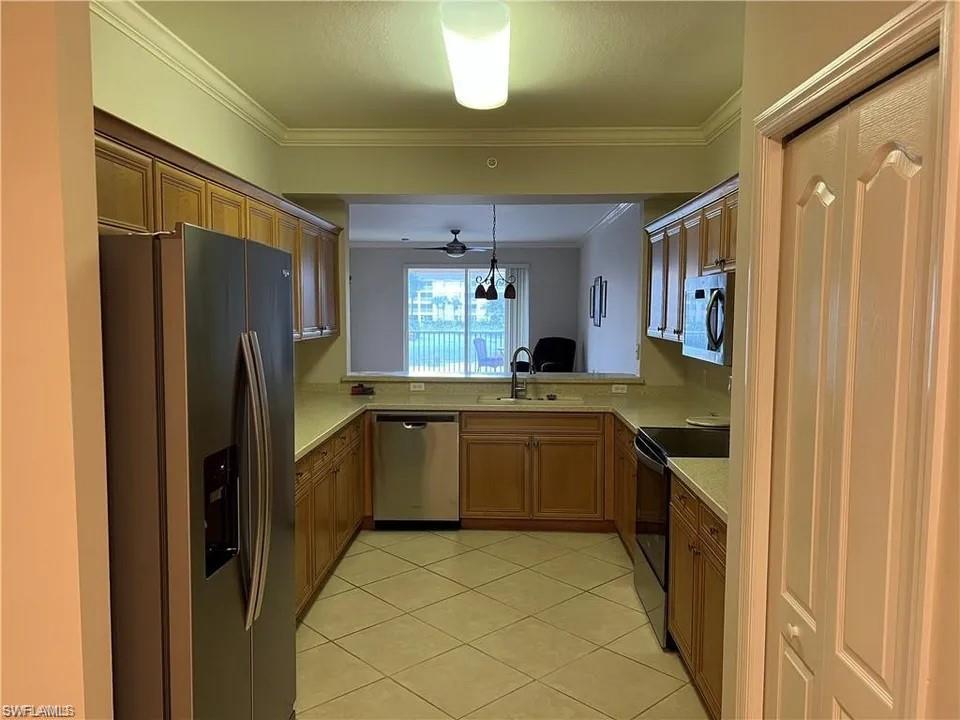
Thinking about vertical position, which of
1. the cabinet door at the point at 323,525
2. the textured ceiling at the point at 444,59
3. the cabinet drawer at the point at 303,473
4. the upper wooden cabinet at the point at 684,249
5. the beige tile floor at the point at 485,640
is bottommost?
the beige tile floor at the point at 485,640

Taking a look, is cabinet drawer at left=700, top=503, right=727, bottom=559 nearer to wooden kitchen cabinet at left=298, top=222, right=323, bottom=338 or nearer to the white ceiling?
wooden kitchen cabinet at left=298, top=222, right=323, bottom=338

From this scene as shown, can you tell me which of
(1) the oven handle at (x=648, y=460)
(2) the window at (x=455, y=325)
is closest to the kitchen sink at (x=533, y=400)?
(1) the oven handle at (x=648, y=460)

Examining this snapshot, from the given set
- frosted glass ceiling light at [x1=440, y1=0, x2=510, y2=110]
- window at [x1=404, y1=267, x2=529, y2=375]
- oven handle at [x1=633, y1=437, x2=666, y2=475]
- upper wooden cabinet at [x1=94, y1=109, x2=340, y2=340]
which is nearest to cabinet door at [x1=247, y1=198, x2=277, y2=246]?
upper wooden cabinet at [x1=94, y1=109, x2=340, y2=340]

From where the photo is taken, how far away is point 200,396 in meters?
1.52

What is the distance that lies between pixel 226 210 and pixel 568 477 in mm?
2815

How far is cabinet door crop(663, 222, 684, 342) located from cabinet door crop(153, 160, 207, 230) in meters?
2.64

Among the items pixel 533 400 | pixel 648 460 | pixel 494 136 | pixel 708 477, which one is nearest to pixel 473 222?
pixel 494 136

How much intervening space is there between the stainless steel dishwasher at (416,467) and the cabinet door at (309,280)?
0.81 m

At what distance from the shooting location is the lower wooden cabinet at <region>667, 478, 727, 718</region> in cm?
219

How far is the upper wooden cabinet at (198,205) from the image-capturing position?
205 centimetres

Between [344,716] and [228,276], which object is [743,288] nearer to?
[228,276]

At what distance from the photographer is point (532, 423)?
4438 mm

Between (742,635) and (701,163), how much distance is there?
330 centimetres

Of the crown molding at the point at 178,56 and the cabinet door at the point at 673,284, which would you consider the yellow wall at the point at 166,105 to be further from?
the cabinet door at the point at 673,284
